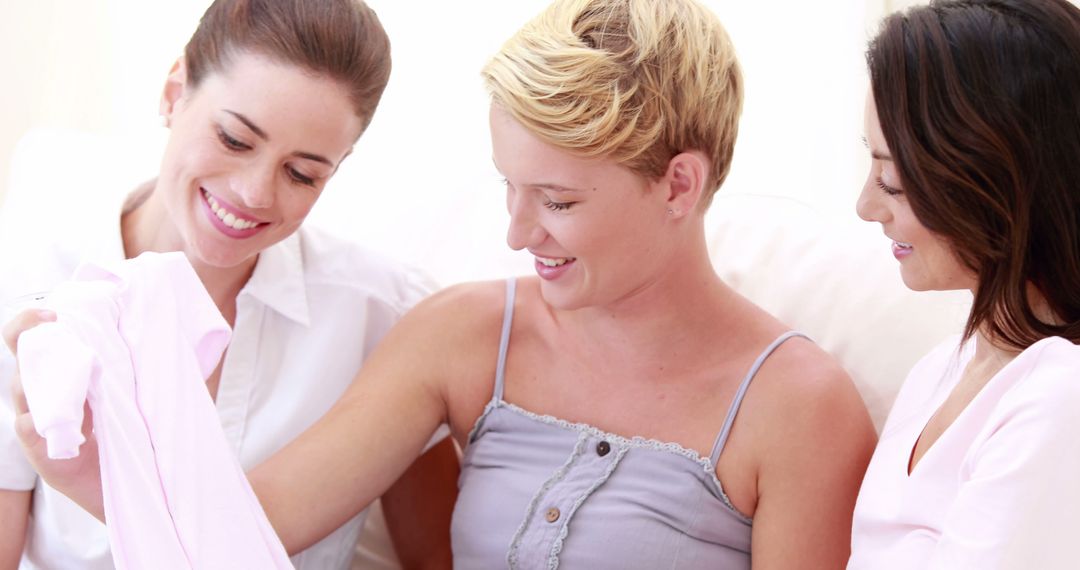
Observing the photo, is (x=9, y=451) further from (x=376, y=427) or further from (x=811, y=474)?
(x=811, y=474)

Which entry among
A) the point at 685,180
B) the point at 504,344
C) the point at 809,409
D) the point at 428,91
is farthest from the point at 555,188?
the point at 428,91

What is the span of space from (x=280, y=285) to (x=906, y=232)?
82 cm

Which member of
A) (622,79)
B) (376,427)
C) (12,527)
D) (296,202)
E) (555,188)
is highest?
(622,79)

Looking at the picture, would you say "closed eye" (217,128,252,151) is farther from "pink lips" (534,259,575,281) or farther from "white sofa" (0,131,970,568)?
"pink lips" (534,259,575,281)

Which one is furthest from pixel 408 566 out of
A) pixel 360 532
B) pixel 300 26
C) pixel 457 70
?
pixel 457 70

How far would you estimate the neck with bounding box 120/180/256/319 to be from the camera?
5.31 ft

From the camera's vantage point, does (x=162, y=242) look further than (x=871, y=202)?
Yes

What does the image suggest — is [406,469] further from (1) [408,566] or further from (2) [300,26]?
(2) [300,26]

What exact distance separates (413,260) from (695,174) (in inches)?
23.7

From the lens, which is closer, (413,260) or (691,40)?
(691,40)

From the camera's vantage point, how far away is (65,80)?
242cm

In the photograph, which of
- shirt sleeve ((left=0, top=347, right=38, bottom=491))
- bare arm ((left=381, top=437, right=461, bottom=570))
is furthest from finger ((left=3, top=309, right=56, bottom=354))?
bare arm ((left=381, top=437, right=461, bottom=570))

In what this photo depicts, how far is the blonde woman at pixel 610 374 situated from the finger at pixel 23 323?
352 millimetres

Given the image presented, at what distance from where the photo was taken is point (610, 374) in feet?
5.00
